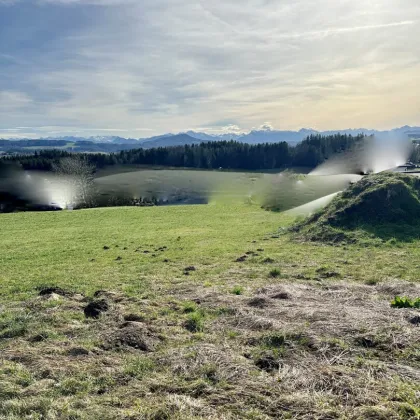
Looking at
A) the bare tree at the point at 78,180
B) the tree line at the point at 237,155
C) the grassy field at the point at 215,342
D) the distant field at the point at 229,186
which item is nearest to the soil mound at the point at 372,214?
the grassy field at the point at 215,342

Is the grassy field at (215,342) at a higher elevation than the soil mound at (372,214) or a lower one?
lower

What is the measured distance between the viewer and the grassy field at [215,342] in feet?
20.6

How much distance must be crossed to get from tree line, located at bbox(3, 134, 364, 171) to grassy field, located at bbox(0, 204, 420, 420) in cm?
15983

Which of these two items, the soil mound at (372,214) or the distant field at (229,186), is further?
the distant field at (229,186)

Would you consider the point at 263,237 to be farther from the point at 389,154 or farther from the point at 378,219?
the point at 389,154

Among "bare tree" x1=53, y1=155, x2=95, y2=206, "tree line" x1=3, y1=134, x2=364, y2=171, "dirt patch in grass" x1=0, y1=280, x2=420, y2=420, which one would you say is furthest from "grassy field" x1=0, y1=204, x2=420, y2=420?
"tree line" x1=3, y1=134, x2=364, y2=171

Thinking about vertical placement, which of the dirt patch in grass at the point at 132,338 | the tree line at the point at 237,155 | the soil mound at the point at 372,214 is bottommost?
the dirt patch in grass at the point at 132,338

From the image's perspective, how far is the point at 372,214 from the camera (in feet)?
89.1

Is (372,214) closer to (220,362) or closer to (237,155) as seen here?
(220,362)

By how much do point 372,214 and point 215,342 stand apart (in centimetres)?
2238

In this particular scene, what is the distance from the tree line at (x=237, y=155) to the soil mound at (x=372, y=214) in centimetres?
14514

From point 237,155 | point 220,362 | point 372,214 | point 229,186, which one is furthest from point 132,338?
point 237,155

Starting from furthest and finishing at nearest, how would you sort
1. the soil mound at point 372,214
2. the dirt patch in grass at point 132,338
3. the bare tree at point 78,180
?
the bare tree at point 78,180 → the soil mound at point 372,214 → the dirt patch in grass at point 132,338

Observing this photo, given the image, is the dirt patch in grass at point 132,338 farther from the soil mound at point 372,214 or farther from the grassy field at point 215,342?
the soil mound at point 372,214
